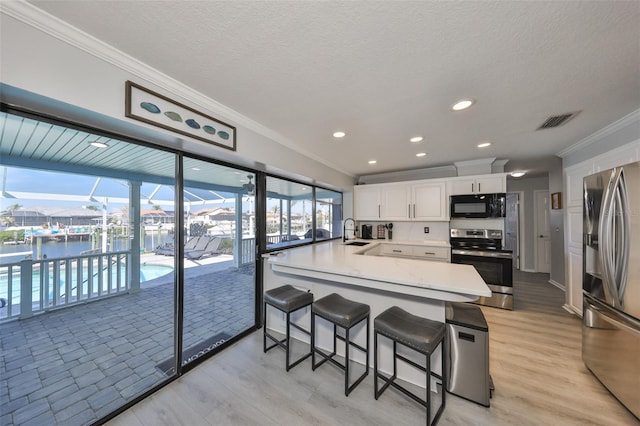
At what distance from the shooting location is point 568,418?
1.54 meters

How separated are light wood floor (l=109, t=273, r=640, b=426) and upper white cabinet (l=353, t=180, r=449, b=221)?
2342 mm

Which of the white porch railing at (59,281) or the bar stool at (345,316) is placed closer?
the white porch railing at (59,281)

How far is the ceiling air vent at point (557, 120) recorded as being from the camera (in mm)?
2145

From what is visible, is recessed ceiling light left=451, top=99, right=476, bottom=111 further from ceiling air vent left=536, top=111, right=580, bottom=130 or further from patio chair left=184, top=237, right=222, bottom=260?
patio chair left=184, top=237, right=222, bottom=260

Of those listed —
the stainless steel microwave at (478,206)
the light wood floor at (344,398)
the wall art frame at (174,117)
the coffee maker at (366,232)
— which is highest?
the wall art frame at (174,117)

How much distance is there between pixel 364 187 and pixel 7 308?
478 cm

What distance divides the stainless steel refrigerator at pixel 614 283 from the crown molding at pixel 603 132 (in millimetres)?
916

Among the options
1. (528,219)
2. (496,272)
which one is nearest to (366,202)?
(496,272)

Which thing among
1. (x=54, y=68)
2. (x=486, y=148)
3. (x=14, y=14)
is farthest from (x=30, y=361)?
(x=486, y=148)

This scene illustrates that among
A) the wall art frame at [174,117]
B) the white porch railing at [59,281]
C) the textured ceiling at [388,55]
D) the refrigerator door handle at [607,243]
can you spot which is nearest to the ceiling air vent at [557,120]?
the textured ceiling at [388,55]

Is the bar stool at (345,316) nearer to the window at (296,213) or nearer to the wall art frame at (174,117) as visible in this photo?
the window at (296,213)

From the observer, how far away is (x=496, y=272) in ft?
11.2

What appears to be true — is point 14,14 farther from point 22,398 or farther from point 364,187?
point 364,187

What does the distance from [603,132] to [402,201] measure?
2596 mm
